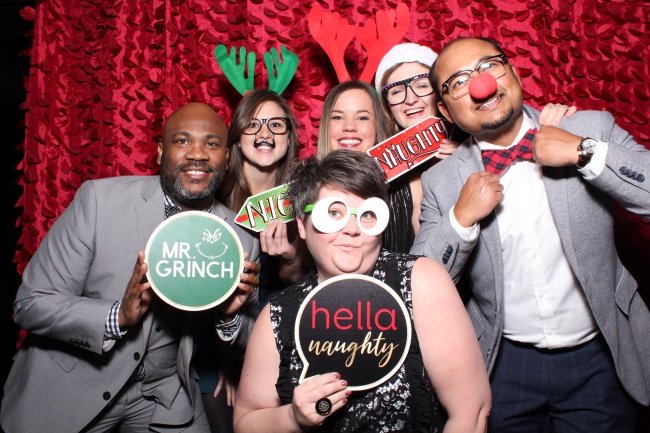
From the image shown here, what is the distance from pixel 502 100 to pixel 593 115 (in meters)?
0.27

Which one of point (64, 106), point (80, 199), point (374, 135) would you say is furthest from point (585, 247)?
point (64, 106)

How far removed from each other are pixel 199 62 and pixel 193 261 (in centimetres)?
145

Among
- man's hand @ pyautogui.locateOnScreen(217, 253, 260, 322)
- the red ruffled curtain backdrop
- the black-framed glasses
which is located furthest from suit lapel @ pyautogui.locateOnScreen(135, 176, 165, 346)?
the black-framed glasses

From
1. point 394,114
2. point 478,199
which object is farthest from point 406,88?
point 478,199

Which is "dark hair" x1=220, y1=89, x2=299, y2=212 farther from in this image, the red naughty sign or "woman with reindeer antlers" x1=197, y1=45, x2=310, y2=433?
the red naughty sign

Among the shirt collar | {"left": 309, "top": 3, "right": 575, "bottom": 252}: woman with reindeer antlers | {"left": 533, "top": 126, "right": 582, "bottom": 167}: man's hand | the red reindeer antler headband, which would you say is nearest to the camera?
{"left": 533, "top": 126, "right": 582, "bottom": 167}: man's hand

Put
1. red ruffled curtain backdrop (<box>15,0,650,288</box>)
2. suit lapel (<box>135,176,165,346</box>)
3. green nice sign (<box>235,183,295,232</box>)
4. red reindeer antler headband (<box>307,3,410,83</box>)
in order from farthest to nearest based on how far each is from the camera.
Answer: red ruffled curtain backdrop (<box>15,0,650,288</box>) < red reindeer antler headband (<box>307,3,410,83</box>) < green nice sign (<box>235,183,295,232</box>) < suit lapel (<box>135,176,165,346</box>)

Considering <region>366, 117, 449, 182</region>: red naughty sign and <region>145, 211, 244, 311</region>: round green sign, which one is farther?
<region>366, 117, 449, 182</region>: red naughty sign

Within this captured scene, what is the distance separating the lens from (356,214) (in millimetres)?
1234

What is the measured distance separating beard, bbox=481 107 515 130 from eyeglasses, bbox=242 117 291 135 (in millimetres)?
926

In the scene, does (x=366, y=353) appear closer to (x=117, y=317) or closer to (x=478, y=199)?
(x=478, y=199)

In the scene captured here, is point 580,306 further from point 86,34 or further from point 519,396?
point 86,34

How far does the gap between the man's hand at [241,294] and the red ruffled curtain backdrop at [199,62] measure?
1.13 meters

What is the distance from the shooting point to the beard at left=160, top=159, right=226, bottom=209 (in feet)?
6.07
